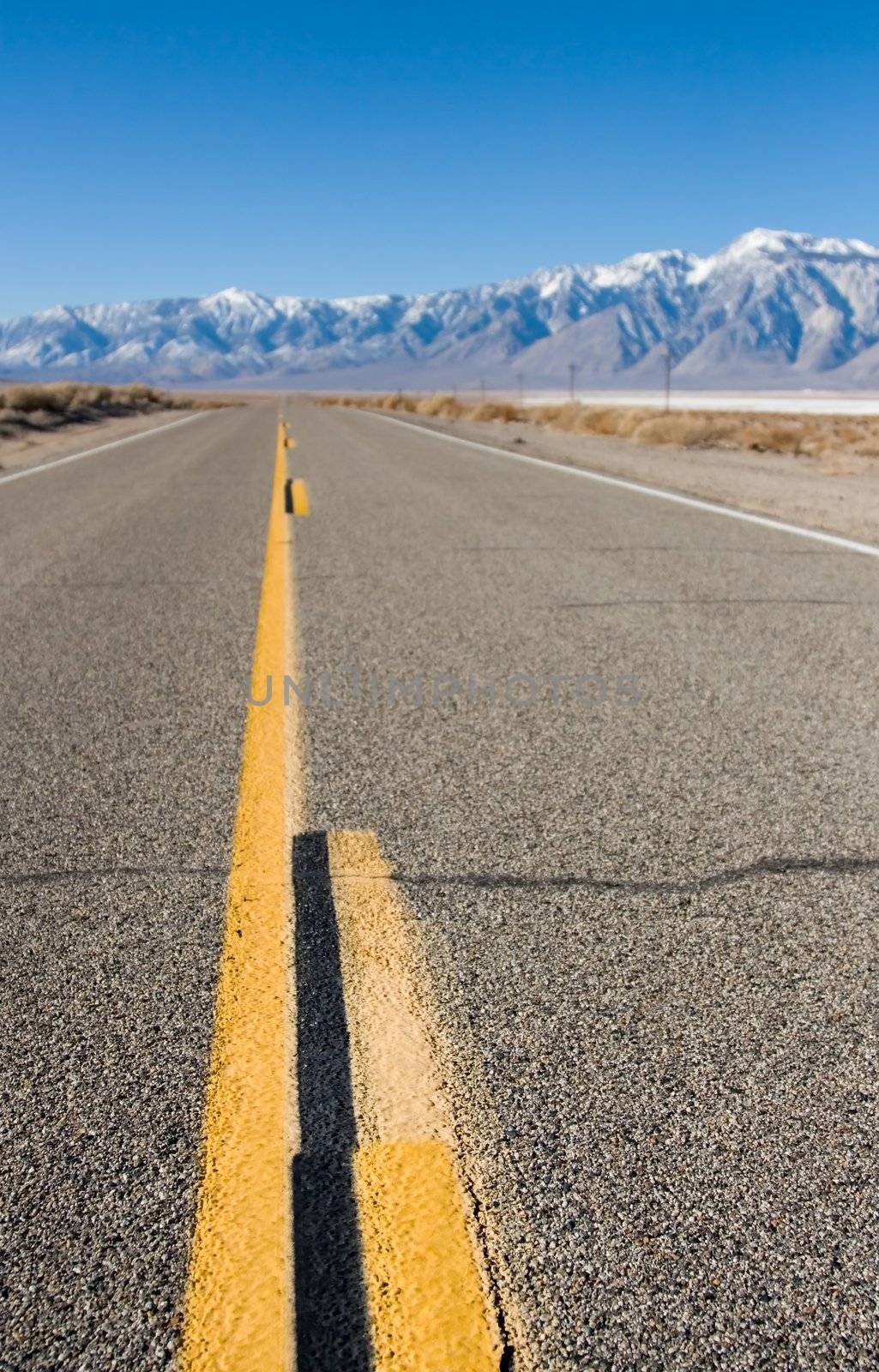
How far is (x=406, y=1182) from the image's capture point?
1.74 meters

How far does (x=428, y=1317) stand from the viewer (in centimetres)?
149

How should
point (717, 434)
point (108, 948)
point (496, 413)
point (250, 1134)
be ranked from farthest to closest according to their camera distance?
point (496, 413) → point (717, 434) → point (108, 948) → point (250, 1134)

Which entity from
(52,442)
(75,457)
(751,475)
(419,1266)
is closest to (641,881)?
(419,1266)

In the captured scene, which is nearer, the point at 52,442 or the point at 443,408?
the point at 52,442

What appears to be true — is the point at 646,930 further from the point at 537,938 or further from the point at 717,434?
the point at 717,434

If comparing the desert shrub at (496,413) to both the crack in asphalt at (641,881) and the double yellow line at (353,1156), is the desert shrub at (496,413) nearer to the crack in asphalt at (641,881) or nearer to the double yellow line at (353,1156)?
the crack in asphalt at (641,881)

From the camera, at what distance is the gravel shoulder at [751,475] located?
10.9 m

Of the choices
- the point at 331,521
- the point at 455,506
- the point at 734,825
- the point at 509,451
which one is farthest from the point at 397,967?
the point at 509,451

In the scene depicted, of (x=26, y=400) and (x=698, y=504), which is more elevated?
(x=26, y=400)

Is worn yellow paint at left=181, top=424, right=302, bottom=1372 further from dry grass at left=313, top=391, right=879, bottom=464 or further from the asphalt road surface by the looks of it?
dry grass at left=313, top=391, right=879, bottom=464

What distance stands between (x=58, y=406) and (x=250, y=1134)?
148 ft

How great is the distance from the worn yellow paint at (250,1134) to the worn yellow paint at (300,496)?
8254mm

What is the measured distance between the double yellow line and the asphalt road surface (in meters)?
0.04

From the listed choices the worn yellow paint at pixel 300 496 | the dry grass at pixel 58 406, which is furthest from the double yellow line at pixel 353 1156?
the dry grass at pixel 58 406
